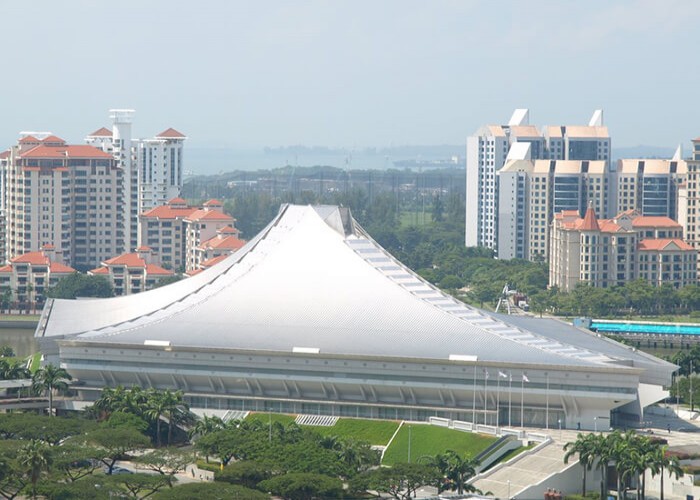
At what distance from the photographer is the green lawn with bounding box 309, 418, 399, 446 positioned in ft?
177

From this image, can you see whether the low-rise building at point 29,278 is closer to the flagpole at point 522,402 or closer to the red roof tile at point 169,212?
the red roof tile at point 169,212

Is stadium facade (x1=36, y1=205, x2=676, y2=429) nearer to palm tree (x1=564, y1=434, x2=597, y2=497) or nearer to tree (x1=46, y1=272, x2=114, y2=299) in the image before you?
palm tree (x1=564, y1=434, x2=597, y2=497)

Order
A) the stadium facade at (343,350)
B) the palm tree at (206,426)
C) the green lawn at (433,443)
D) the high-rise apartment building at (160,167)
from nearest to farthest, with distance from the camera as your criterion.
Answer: the green lawn at (433,443) < the palm tree at (206,426) < the stadium facade at (343,350) < the high-rise apartment building at (160,167)

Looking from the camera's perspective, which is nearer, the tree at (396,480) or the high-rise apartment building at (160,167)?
the tree at (396,480)

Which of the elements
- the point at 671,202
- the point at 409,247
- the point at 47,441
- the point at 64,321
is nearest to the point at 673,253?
the point at 671,202

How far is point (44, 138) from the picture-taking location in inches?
4281

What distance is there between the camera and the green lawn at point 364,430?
54.0 metres

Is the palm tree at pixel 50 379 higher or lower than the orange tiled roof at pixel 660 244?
lower

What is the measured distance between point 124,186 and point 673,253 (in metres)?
30.0

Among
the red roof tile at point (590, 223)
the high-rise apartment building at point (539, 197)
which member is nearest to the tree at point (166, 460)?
the red roof tile at point (590, 223)

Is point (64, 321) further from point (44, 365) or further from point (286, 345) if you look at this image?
point (286, 345)

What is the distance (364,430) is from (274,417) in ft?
10.2

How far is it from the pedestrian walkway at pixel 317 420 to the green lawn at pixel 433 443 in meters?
2.86

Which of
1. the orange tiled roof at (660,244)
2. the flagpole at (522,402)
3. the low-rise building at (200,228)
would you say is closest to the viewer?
the flagpole at (522,402)
